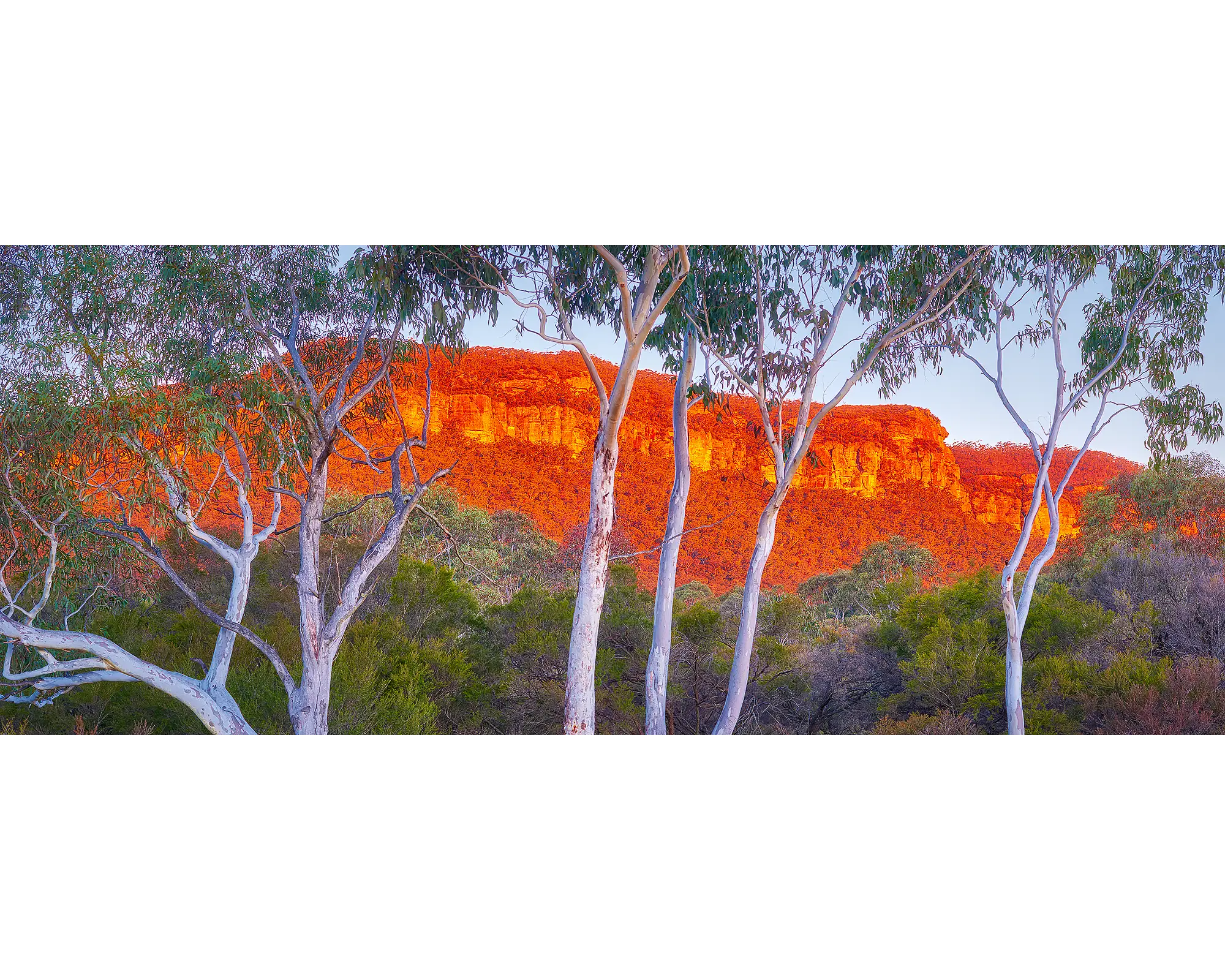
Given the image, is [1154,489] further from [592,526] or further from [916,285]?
[592,526]

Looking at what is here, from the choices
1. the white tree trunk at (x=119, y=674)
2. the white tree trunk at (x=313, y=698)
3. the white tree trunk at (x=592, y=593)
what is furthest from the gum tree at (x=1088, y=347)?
the white tree trunk at (x=119, y=674)

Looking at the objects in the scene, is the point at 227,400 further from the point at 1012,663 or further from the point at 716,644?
the point at 1012,663

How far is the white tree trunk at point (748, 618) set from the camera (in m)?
4.38

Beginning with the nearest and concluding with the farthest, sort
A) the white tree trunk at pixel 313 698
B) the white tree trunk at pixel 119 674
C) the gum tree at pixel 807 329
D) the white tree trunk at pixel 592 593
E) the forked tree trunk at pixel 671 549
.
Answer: the white tree trunk at pixel 119 674 < the white tree trunk at pixel 592 593 < the white tree trunk at pixel 313 698 < the gum tree at pixel 807 329 < the forked tree trunk at pixel 671 549

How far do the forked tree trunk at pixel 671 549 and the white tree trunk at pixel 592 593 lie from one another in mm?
388

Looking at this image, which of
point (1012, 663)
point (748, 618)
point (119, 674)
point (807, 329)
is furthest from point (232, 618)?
point (1012, 663)

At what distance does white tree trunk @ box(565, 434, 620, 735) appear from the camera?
4.18m

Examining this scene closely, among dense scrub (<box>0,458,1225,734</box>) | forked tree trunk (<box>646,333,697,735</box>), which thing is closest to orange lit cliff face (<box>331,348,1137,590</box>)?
forked tree trunk (<box>646,333,697,735</box>)

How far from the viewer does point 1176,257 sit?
4.26m

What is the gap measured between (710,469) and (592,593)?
1.03m

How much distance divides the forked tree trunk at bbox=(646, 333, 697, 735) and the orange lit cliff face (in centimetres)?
5

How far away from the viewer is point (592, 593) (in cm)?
424

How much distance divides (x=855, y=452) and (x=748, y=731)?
1.75 m

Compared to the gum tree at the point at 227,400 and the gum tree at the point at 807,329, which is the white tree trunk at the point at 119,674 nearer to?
the gum tree at the point at 227,400
